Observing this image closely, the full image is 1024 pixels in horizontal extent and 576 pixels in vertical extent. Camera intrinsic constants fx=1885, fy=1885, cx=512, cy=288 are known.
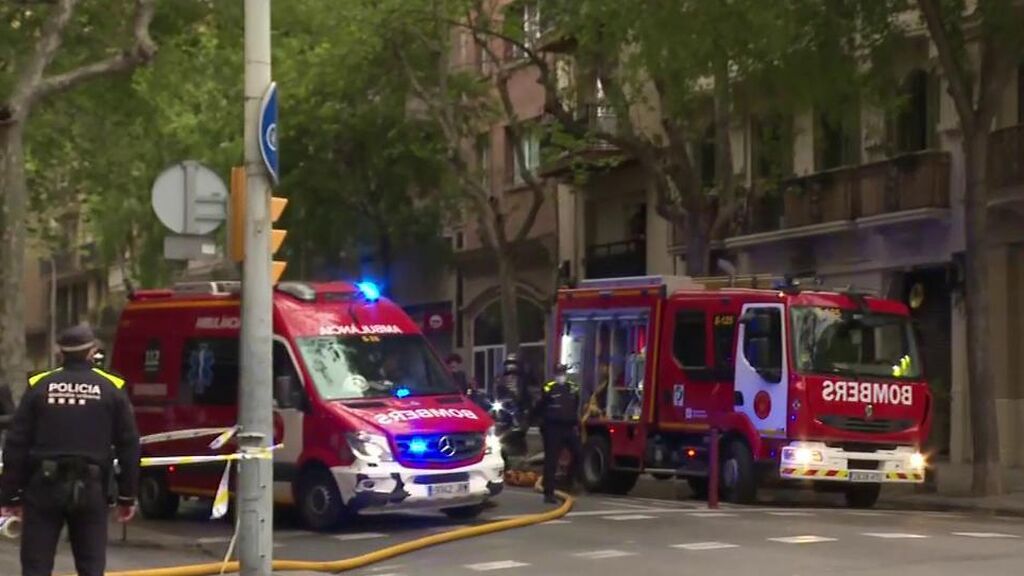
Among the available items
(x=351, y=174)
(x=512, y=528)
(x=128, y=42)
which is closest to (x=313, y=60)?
(x=351, y=174)

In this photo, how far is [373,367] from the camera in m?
19.2

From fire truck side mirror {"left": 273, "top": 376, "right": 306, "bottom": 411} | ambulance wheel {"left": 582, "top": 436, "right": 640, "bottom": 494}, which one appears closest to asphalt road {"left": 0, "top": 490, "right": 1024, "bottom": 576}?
fire truck side mirror {"left": 273, "top": 376, "right": 306, "bottom": 411}

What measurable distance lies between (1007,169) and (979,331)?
21.0 ft

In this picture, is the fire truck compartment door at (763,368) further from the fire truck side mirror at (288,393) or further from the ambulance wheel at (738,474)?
the fire truck side mirror at (288,393)

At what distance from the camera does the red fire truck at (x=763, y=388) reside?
2222cm

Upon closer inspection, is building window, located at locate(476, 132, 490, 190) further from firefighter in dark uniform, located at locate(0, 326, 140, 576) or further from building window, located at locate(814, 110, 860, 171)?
firefighter in dark uniform, located at locate(0, 326, 140, 576)

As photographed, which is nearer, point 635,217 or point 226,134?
point 226,134

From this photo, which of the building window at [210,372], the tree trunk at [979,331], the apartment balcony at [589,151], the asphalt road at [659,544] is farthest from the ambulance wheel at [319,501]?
the apartment balcony at [589,151]

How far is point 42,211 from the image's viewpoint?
3531cm

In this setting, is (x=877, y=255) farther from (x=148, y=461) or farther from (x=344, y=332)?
(x=148, y=461)

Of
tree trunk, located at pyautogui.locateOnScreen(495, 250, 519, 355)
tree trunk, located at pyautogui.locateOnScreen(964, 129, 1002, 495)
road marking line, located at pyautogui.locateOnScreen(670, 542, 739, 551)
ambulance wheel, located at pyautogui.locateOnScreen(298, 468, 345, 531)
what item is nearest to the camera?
road marking line, located at pyautogui.locateOnScreen(670, 542, 739, 551)

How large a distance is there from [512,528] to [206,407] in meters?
4.09

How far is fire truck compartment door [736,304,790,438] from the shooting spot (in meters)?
22.2

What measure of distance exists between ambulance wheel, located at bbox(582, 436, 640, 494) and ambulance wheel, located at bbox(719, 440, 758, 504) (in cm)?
190
